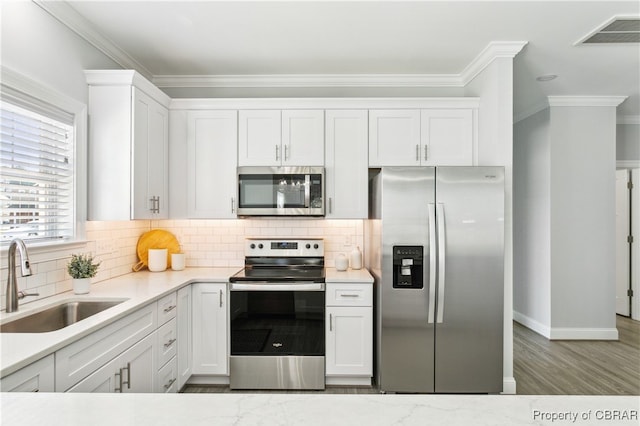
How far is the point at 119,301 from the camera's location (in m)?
2.22

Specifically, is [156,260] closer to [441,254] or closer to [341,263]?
[341,263]

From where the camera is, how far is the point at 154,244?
3.38m

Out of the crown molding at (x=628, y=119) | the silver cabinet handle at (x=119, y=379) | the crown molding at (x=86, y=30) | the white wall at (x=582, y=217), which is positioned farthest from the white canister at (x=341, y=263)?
the crown molding at (x=628, y=119)

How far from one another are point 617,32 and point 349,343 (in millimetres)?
2975

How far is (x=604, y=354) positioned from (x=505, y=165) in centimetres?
252

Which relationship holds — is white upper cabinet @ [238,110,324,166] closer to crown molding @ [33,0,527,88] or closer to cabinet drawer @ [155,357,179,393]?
crown molding @ [33,0,527,88]

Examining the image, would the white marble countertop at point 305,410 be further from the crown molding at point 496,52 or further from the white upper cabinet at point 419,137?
the crown molding at point 496,52

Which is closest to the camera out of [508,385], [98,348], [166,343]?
[98,348]

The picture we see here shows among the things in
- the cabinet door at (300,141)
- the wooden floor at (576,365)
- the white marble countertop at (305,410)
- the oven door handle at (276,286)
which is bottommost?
the wooden floor at (576,365)

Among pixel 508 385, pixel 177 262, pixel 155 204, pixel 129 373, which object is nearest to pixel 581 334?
pixel 508 385

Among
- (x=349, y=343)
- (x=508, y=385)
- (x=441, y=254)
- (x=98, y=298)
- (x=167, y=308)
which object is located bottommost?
(x=508, y=385)

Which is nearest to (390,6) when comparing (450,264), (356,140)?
(356,140)

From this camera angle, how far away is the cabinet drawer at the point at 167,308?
2422mm

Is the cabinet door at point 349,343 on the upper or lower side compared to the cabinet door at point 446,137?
lower
